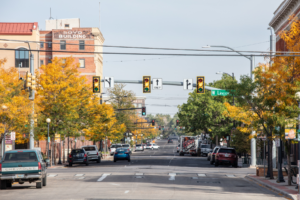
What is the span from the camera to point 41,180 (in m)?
21.2

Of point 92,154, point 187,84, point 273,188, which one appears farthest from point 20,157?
point 92,154

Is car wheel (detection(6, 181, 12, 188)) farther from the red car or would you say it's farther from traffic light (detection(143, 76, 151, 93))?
the red car

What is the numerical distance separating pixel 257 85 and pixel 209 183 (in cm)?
618

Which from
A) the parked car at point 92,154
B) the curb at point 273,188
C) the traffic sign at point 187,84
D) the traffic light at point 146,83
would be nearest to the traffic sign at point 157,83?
the traffic light at point 146,83

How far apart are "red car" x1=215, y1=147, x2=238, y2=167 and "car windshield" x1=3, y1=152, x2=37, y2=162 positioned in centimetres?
2258

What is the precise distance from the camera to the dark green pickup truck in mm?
20125

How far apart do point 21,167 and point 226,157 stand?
23662 millimetres

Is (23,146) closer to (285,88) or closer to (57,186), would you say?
(57,186)

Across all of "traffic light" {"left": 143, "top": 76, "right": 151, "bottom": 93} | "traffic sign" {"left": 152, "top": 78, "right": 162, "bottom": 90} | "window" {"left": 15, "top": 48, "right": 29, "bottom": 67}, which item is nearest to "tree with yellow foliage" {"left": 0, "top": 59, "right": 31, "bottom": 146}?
"traffic light" {"left": 143, "top": 76, "right": 151, "bottom": 93}

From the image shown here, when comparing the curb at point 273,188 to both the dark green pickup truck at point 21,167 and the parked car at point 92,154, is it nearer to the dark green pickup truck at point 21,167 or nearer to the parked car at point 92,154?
the dark green pickup truck at point 21,167

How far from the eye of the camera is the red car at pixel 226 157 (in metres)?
40.2

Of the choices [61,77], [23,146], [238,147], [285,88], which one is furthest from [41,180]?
[23,146]

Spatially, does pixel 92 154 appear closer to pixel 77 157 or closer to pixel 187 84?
pixel 77 157

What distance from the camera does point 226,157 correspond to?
132 ft
